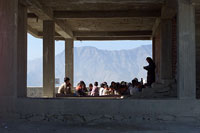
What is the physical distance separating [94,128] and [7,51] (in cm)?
306

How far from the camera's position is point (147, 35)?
19312mm

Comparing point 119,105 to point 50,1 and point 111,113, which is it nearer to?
point 111,113

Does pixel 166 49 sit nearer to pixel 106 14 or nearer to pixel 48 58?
pixel 106 14

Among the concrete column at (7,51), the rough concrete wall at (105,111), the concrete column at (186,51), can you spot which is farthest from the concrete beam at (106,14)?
the rough concrete wall at (105,111)

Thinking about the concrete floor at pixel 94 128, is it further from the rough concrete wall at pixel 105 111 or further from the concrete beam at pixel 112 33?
the concrete beam at pixel 112 33

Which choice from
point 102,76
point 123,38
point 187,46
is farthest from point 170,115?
point 102,76

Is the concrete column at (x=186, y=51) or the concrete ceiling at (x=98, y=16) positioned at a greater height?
the concrete ceiling at (x=98, y=16)

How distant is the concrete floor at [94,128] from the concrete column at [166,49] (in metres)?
6.03

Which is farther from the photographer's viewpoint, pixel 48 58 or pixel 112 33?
pixel 112 33

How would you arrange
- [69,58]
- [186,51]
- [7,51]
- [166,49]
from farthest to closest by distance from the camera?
[69,58] < [166,49] < [7,51] < [186,51]

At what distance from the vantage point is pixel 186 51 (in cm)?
805

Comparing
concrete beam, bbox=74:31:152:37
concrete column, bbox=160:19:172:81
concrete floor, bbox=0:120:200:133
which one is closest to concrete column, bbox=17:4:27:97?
concrete floor, bbox=0:120:200:133

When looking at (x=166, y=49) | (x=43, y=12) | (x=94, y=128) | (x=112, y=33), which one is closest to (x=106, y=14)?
(x=43, y=12)

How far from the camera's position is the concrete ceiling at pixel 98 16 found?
12273 mm
